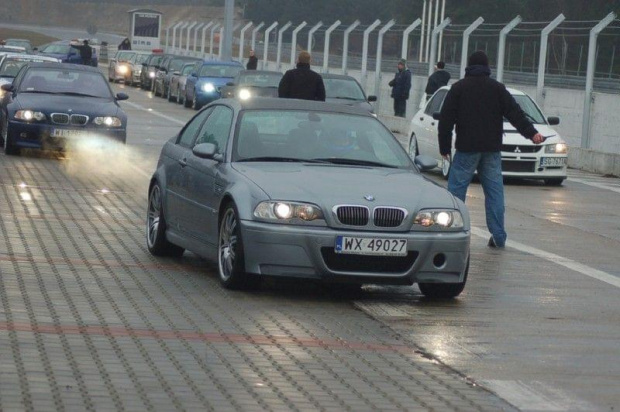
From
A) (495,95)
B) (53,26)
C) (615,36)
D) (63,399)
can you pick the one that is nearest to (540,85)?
(615,36)

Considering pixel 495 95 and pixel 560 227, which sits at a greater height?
pixel 495 95

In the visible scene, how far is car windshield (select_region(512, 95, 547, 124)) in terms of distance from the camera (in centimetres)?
2477

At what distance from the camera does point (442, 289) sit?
11109mm

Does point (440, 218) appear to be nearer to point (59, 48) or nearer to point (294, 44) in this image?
point (294, 44)

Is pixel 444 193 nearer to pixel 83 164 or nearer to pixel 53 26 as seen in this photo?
pixel 83 164

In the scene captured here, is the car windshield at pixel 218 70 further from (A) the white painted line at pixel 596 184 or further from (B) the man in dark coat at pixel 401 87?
(A) the white painted line at pixel 596 184

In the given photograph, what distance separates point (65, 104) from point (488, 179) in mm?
10879

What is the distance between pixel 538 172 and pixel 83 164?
21.8ft

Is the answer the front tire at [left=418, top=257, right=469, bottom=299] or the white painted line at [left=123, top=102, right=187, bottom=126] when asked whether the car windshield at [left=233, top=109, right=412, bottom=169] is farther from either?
the white painted line at [left=123, top=102, right=187, bottom=126]

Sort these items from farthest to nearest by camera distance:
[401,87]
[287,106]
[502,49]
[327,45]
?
[327,45]
[401,87]
[502,49]
[287,106]

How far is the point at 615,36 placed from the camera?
30.2 m

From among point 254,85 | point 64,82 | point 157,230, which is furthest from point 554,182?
point 254,85

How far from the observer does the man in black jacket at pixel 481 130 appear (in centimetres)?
1473

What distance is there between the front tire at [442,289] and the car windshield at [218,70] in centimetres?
3794
